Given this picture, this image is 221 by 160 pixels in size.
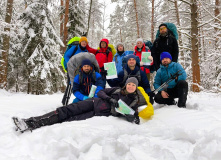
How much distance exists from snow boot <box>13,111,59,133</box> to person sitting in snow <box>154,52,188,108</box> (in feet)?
9.29

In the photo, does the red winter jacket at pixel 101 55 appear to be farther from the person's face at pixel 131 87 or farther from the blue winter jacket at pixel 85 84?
the person's face at pixel 131 87

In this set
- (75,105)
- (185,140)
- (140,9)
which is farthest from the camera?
(140,9)

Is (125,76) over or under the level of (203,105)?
over

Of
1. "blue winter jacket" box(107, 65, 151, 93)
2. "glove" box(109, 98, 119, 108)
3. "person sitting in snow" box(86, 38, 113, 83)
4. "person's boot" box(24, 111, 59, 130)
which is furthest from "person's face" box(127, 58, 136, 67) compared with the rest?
"person's boot" box(24, 111, 59, 130)

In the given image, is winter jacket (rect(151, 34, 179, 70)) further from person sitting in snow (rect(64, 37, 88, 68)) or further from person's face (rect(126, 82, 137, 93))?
person sitting in snow (rect(64, 37, 88, 68))

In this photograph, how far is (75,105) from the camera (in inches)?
147

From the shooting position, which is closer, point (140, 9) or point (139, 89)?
point (139, 89)

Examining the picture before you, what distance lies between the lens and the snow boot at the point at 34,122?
274 cm

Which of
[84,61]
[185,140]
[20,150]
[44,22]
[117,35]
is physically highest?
[117,35]

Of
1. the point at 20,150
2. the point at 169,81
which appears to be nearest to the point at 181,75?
the point at 169,81

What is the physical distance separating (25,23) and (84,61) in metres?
8.40

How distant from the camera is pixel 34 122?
117 inches

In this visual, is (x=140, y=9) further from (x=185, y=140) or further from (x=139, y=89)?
(x=185, y=140)

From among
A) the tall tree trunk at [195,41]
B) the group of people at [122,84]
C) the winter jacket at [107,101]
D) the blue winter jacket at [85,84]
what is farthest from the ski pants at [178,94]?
the tall tree trunk at [195,41]
